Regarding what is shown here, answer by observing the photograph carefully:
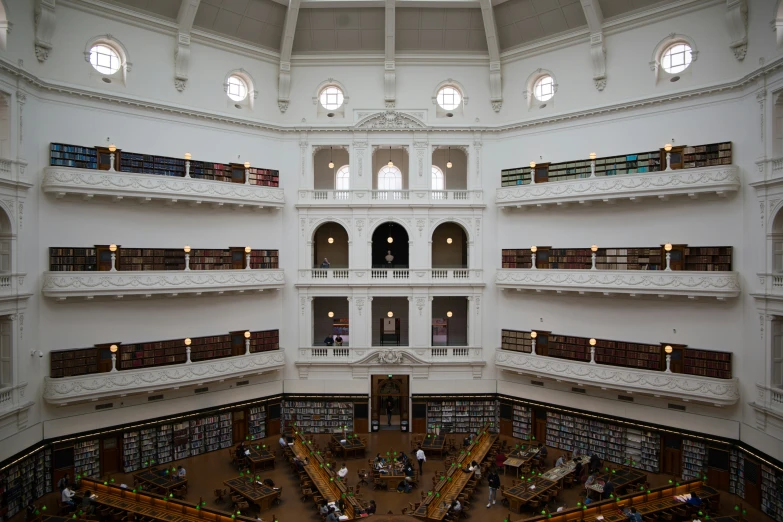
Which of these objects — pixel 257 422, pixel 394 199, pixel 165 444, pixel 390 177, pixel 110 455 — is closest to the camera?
pixel 110 455

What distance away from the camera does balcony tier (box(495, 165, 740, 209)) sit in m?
16.8

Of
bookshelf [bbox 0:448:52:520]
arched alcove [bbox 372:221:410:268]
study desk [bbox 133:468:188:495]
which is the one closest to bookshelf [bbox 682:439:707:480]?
arched alcove [bbox 372:221:410:268]

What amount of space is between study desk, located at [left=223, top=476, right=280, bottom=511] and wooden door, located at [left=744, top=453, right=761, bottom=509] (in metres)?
14.4

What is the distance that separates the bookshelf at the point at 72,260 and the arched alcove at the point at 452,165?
1529 centimetres

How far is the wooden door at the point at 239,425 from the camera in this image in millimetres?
21047

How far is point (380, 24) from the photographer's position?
2170 cm

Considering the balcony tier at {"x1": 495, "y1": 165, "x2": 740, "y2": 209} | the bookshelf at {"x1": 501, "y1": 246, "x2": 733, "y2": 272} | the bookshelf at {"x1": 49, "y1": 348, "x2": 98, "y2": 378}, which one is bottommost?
the bookshelf at {"x1": 49, "y1": 348, "x2": 98, "y2": 378}

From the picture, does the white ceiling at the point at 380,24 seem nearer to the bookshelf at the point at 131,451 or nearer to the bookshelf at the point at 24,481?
the bookshelf at the point at 131,451

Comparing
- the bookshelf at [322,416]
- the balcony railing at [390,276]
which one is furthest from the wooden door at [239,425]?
the balcony railing at [390,276]

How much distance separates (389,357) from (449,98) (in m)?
11.5

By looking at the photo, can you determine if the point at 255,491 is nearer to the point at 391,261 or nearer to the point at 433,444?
the point at 433,444

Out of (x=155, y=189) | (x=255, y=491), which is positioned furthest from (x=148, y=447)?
(x=155, y=189)

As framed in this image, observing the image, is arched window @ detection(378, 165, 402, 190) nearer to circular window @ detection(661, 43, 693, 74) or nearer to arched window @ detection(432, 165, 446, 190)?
arched window @ detection(432, 165, 446, 190)

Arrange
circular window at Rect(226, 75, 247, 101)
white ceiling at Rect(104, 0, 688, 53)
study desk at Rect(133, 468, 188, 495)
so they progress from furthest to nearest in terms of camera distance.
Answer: circular window at Rect(226, 75, 247, 101) < white ceiling at Rect(104, 0, 688, 53) < study desk at Rect(133, 468, 188, 495)
